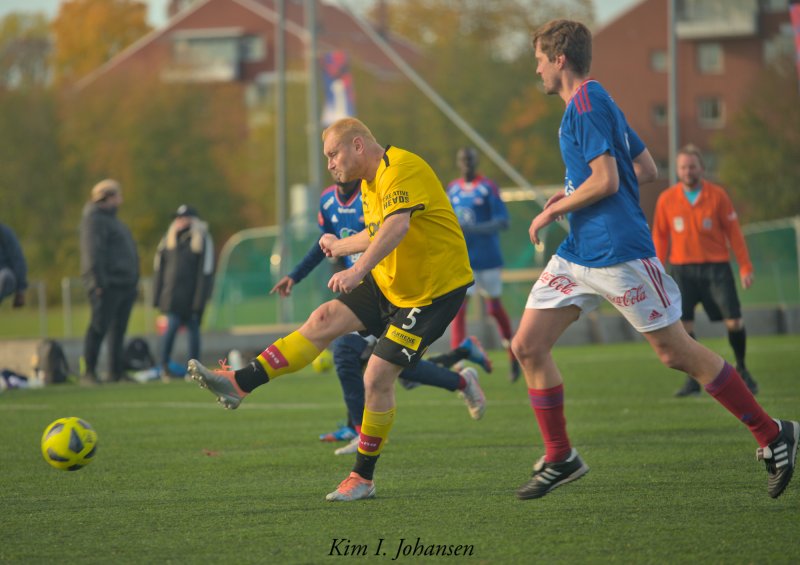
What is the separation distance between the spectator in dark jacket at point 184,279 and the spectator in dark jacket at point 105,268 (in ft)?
1.69

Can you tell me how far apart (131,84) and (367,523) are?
5024cm

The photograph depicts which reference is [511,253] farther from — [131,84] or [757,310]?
[131,84]

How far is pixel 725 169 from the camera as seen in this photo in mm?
53000

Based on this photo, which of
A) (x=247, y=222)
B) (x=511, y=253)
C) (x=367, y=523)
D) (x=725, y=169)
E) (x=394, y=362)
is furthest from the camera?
(x=247, y=222)

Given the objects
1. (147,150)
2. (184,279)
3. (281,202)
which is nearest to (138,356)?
(184,279)

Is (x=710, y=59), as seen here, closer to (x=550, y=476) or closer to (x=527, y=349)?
(x=527, y=349)

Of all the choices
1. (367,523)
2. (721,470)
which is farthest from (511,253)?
(367,523)

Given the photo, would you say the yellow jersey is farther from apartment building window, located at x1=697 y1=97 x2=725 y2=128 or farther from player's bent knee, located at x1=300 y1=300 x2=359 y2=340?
apartment building window, located at x1=697 y1=97 x2=725 y2=128

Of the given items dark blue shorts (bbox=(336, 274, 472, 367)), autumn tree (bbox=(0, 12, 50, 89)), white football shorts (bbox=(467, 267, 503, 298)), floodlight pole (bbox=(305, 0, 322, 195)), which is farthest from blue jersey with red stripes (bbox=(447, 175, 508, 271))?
autumn tree (bbox=(0, 12, 50, 89))

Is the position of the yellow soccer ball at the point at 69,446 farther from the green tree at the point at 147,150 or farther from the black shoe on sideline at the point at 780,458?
the green tree at the point at 147,150

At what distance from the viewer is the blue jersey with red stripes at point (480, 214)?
13156 mm

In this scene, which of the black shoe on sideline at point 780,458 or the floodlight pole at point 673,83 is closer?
the black shoe on sideline at point 780,458

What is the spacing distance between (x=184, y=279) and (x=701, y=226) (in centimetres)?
669

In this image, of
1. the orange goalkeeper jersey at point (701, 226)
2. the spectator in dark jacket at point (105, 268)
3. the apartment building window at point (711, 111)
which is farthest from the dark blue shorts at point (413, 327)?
the apartment building window at point (711, 111)
